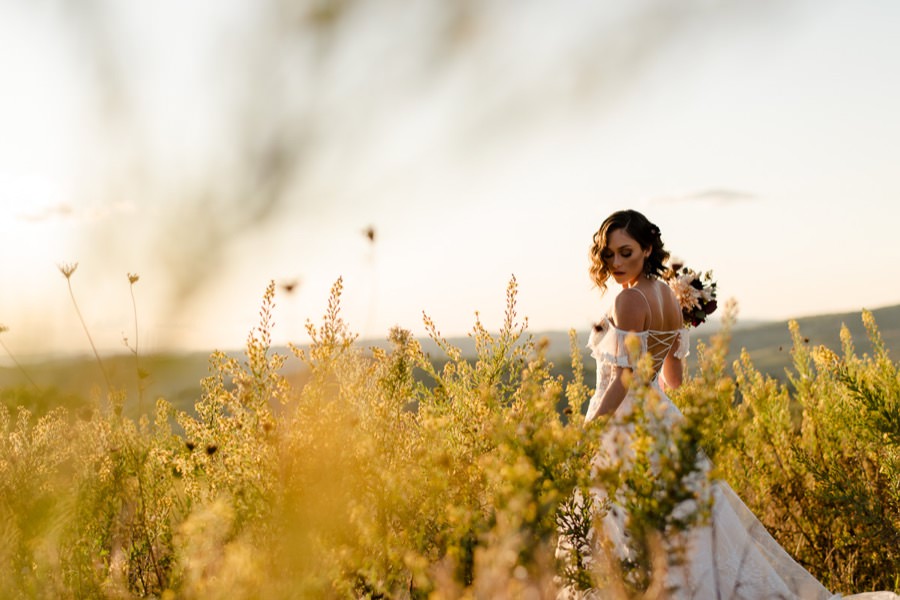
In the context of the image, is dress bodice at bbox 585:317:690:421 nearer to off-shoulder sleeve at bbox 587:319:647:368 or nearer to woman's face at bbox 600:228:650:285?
off-shoulder sleeve at bbox 587:319:647:368

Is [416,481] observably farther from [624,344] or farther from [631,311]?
[631,311]

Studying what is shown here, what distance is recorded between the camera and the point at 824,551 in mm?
4992

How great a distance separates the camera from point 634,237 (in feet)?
13.5

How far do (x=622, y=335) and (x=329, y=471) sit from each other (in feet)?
6.37

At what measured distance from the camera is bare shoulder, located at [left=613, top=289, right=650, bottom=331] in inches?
151

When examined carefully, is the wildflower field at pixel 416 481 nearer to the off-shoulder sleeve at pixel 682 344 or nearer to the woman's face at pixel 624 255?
the off-shoulder sleeve at pixel 682 344

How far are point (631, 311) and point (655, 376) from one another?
1.65 ft

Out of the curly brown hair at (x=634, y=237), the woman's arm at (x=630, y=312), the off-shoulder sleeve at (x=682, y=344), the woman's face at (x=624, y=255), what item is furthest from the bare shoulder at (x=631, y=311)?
the off-shoulder sleeve at (x=682, y=344)

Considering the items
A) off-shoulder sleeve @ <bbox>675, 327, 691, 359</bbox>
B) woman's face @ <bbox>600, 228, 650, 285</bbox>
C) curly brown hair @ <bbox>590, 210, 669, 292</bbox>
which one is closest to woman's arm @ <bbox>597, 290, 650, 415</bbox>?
woman's face @ <bbox>600, 228, 650, 285</bbox>

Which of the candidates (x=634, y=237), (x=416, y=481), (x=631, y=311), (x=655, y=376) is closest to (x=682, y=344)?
(x=655, y=376)

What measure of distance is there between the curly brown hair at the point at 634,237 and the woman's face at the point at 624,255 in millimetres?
25

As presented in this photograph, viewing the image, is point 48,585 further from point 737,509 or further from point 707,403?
point 737,509

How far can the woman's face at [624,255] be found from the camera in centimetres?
411

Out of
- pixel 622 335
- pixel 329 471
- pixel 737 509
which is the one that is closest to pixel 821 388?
pixel 737 509
